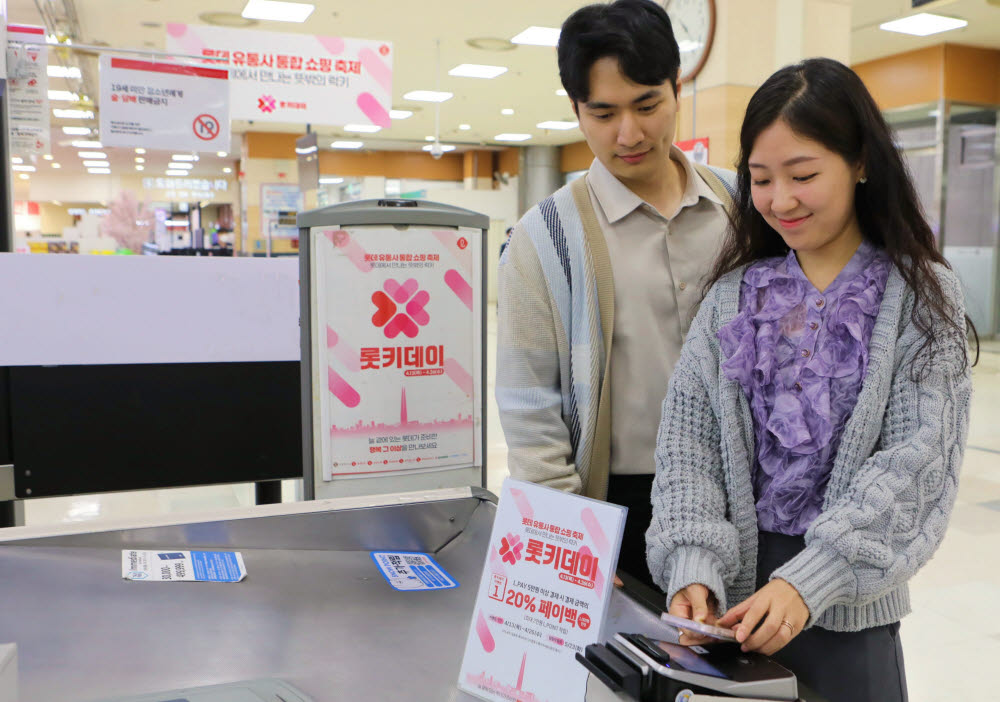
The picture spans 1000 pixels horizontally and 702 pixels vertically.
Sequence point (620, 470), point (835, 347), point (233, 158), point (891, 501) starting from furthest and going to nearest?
point (233, 158) → point (620, 470) → point (835, 347) → point (891, 501)

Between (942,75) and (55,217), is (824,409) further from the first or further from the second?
(55,217)

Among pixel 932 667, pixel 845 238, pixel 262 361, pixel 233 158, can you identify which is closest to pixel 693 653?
pixel 845 238

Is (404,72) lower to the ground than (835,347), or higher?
higher

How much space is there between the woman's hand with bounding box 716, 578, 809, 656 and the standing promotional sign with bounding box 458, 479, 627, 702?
0.45 ft

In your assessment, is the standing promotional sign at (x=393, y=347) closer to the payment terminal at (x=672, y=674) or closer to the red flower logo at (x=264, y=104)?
the payment terminal at (x=672, y=674)

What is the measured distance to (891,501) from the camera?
3.09 ft

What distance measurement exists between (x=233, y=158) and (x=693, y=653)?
22.7 meters

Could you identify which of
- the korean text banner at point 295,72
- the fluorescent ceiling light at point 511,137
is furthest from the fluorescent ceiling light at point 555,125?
the korean text banner at point 295,72

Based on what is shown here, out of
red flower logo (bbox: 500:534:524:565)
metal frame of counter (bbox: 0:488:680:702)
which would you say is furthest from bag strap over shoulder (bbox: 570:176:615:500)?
red flower logo (bbox: 500:534:524:565)

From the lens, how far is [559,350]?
1.40m

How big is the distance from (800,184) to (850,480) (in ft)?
1.19

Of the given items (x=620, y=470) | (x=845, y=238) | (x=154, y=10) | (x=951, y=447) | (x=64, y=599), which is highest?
(x=154, y=10)

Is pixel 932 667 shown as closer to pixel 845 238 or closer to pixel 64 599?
pixel 845 238

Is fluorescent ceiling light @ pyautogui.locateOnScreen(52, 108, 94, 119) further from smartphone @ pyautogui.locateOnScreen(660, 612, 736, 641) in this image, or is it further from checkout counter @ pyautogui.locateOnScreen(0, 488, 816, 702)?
smartphone @ pyautogui.locateOnScreen(660, 612, 736, 641)
